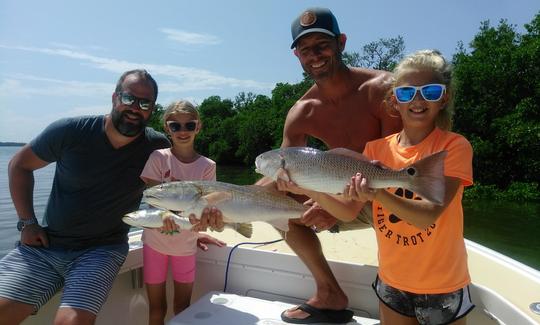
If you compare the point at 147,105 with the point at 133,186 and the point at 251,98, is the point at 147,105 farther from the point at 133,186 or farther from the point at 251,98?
the point at 251,98

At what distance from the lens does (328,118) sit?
3729 millimetres

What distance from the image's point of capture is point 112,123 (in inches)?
146

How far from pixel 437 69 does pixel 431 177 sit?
0.71m

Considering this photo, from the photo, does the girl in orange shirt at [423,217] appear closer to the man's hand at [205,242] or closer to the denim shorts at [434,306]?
the denim shorts at [434,306]

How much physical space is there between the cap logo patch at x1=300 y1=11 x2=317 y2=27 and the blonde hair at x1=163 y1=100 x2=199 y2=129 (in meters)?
1.14

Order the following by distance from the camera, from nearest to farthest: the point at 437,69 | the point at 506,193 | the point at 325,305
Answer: the point at 437,69
the point at 325,305
the point at 506,193

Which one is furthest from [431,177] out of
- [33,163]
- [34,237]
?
[33,163]

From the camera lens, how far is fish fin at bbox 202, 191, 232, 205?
2.89 meters

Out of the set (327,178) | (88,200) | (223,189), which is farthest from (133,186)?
(327,178)

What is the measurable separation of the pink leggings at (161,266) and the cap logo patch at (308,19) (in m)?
2.11

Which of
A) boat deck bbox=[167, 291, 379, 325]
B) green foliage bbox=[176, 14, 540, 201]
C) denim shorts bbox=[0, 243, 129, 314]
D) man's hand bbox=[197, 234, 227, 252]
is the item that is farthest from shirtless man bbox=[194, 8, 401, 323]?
green foliage bbox=[176, 14, 540, 201]

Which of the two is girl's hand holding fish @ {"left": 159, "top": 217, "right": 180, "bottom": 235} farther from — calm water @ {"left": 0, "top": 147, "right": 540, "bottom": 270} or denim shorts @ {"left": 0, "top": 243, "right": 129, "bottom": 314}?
calm water @ {"left": 0, "top": 147, "right": 540, "bottom": 270}

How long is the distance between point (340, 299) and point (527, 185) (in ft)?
83.7

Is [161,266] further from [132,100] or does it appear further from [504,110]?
[504,110]
